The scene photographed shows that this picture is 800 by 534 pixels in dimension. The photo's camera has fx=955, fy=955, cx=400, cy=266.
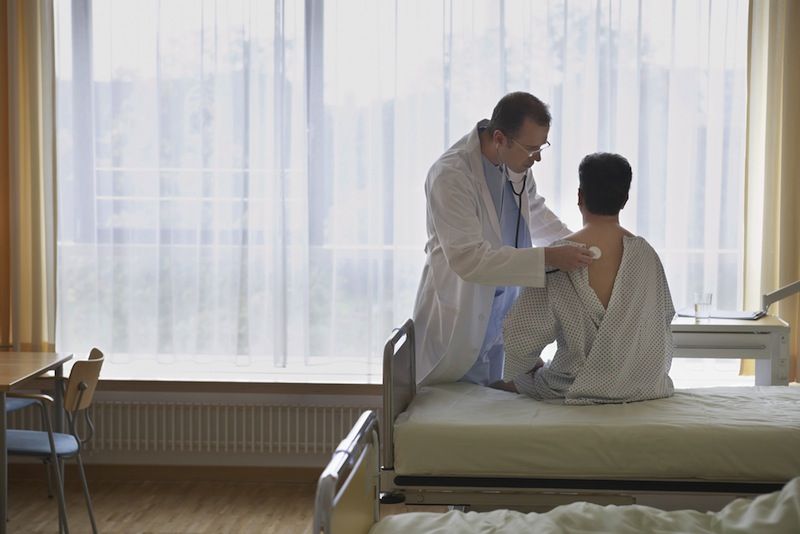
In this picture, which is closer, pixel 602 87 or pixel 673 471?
pixel 673 471

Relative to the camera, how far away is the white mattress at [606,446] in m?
2.28

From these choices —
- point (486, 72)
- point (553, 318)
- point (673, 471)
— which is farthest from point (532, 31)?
point (673, 471)

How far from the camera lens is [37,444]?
334 centimetres

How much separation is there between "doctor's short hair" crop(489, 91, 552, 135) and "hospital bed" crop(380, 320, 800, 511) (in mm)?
774

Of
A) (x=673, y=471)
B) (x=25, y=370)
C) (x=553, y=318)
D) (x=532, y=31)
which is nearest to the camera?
(x=673, y=471)

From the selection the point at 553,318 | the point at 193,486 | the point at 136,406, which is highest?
the point at 553,318

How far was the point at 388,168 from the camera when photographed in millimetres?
3992

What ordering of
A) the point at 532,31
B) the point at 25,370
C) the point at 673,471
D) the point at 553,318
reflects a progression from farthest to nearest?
the point at 532,31, the point at 25,370, the point at 553,318, the point at 673,471

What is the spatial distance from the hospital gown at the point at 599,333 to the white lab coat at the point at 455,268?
0.53 ft

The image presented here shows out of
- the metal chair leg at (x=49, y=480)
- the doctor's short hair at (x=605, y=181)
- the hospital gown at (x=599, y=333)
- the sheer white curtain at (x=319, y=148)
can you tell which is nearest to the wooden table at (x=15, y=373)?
the metal chair leg at (x=49, y=480)

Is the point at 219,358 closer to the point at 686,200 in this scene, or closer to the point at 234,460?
the point at 234,460

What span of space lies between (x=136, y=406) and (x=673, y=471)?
8.30ft

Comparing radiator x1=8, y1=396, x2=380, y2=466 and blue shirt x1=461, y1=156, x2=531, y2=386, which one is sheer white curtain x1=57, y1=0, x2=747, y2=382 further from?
blue shirt x1=461, y1=156, x2=531, y2=386

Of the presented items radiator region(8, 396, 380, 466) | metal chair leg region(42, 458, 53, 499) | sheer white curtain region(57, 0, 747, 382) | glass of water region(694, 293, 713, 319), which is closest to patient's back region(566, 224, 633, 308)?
glass of water region(694, 293, 713, 319)
